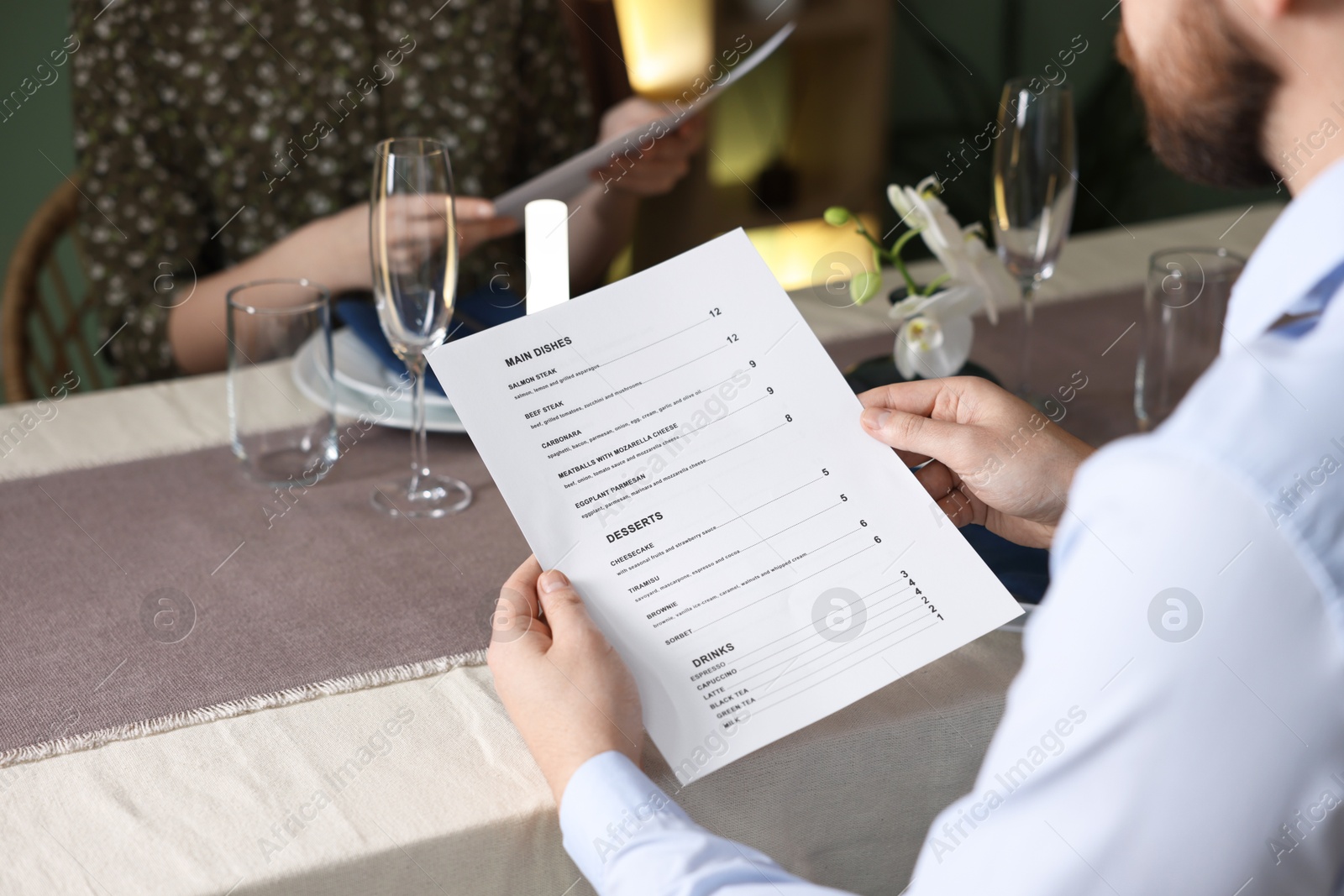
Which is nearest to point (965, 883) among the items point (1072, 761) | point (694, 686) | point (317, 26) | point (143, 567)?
point (1072, 761)

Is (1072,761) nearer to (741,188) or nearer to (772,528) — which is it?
(772,528)

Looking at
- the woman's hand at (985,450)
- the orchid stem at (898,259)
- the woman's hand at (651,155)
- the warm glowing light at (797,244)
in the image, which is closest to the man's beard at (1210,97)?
the woman's hand at (985,450)

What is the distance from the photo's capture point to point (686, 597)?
600mm

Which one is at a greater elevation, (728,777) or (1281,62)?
(1281,62)

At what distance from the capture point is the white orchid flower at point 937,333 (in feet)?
2.89

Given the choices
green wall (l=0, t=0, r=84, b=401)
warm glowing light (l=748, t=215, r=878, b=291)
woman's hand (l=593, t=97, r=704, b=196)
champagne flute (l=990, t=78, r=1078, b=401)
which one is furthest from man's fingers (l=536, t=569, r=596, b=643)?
warm glowing light (l=748, t=215, r=878, b=291)

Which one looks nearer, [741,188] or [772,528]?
[772,528]

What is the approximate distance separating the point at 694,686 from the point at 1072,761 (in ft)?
0.73

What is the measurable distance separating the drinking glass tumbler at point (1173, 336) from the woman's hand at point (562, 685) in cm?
60

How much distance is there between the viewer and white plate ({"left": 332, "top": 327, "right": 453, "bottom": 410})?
96 cm

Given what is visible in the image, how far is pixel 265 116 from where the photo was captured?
155 cm

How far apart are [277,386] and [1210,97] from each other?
0.70 meters

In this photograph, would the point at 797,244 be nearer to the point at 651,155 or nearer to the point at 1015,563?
the point at 651,155

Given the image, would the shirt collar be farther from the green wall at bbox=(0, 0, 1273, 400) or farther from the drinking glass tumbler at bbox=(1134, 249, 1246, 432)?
the green wall at bbox=(0, 0, 1273, 400)
